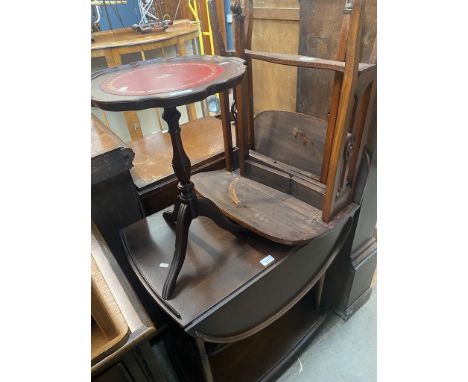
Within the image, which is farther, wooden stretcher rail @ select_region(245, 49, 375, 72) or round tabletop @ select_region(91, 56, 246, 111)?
wooden stretcher rail @ select_region(245, 49, 375, 72)

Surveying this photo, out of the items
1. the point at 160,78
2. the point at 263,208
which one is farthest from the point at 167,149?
the point at 160,78

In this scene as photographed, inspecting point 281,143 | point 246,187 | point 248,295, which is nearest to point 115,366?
point 248,295

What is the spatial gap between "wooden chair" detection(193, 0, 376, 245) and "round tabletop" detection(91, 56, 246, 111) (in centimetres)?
22

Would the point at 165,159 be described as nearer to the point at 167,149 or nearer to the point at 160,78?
the point at 167,149

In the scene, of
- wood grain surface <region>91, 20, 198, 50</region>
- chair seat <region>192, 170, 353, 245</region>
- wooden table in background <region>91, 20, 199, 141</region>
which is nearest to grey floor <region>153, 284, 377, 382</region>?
chair seat <region>192, 170, 353, 245</region>

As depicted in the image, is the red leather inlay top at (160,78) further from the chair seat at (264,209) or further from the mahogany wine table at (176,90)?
the chair seat at (264,209)

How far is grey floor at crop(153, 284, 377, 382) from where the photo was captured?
1.31 m

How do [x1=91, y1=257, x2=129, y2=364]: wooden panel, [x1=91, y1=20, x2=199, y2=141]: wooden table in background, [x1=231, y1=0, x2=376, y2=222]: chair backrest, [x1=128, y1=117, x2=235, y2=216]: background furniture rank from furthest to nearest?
[x1=91, y1=20, x2=199, y2=141]: wooden table in background → [x1=128, y1=117, x2=235, y2=216]: background furniture → [x1=231, y1=0, x2=376, y2=222]: chair backrest → [x1=91, y1=257, x2=129, y2=364]: wooden panel

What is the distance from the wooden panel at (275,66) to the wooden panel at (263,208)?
0.36 meters

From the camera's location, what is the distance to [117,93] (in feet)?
2.03

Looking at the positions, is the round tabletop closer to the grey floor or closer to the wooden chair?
the wooden chair

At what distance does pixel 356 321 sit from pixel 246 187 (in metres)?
0.91

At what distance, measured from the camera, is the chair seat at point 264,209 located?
37.2 inches

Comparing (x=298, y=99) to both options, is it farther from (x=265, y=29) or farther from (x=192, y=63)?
(x=192, y=63)
